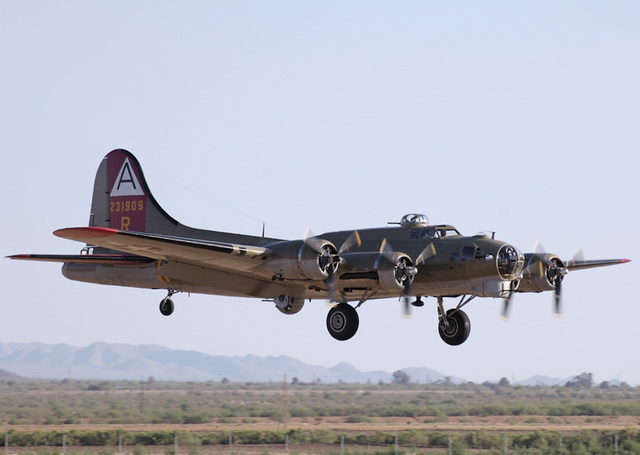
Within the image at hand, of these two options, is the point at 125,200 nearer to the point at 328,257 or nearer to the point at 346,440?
the point at 328,257

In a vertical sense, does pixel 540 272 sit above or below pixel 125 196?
below

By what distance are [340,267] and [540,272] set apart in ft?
21.7

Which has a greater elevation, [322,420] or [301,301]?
[301,301]

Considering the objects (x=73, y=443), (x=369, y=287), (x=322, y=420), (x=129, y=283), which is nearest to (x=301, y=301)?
(x=369, y=287)

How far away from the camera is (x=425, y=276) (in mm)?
29047

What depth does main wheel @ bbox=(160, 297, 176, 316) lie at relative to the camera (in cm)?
3341

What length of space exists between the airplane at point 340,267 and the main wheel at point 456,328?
3cm

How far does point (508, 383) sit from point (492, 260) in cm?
9296

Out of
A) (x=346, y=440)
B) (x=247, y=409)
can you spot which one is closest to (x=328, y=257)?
(x=346, y=440)

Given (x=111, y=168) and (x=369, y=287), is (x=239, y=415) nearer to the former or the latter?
(x=111, y=168)

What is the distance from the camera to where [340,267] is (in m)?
28.7

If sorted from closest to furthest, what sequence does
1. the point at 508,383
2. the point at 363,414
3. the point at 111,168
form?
the point at 111,168 → the point at 363,414 → the point at 508,383

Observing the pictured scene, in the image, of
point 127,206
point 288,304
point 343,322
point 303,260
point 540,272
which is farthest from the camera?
point 127,206

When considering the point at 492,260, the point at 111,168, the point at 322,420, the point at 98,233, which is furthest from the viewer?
the point at 322,420
